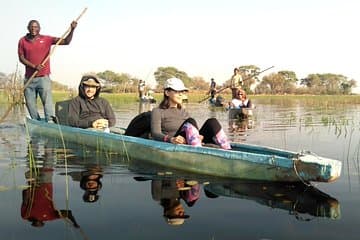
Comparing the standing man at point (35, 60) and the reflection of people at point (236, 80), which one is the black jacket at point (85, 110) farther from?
the reflection of people at point (236, 80)

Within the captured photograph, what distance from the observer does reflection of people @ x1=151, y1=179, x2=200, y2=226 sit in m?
3.81

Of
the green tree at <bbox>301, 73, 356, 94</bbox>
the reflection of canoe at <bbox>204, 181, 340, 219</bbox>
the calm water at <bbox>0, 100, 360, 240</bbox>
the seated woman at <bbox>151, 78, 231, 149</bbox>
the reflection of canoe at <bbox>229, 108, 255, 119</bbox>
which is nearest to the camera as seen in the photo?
the calm water at <bbox>0, 100, 360, 240</bbox>

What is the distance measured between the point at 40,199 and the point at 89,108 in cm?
395

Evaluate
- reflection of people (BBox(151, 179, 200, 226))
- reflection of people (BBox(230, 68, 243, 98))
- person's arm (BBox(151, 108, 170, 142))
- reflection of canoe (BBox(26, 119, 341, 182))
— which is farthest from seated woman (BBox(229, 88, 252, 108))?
reflection of people (BBox(151, 179, 200, 226))

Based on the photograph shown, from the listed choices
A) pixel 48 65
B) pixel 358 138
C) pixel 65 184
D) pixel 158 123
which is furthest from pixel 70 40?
pixel 358 138

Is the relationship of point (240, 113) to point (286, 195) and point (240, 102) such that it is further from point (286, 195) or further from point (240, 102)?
point (286, 195)

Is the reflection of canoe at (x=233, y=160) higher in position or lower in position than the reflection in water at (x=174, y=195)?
higher

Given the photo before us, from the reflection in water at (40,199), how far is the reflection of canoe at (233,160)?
119cm

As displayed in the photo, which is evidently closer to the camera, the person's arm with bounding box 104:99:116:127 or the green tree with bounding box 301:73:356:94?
the person's arm with bounding box 104:99:116:127

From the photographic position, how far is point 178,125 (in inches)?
244

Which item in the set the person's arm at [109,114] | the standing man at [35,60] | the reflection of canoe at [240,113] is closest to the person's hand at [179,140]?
the person's arm at [109,114]

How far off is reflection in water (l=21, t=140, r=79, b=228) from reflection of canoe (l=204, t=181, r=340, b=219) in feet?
5.11

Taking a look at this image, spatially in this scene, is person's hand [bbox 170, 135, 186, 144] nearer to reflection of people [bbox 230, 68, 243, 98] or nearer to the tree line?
reflection of people [bbox 230, 68, 243, 98]

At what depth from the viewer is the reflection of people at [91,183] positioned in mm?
4422
